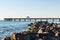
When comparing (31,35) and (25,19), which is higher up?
(31,35)

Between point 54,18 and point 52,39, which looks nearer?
point 52,39

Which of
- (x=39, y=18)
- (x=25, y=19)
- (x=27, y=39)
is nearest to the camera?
(x=27, y=39)

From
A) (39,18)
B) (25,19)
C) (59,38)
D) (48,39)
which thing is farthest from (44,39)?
(25,19)

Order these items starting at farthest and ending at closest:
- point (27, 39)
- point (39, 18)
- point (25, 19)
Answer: point (25, 19)
point (39, 18)
point (27, 39)

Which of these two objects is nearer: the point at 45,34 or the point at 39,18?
the point at 45,34

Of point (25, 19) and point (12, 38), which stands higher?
point (12, 38)

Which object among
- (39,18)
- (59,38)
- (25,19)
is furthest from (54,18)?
(59,38)

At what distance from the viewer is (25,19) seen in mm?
173250

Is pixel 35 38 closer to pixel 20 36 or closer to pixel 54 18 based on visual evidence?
pixel 20 36

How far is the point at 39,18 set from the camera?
161 meters

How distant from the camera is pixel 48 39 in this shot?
15547 mm

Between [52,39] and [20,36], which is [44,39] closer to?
[52,39]

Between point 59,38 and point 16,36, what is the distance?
315 cm

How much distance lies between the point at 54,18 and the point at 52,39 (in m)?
149
